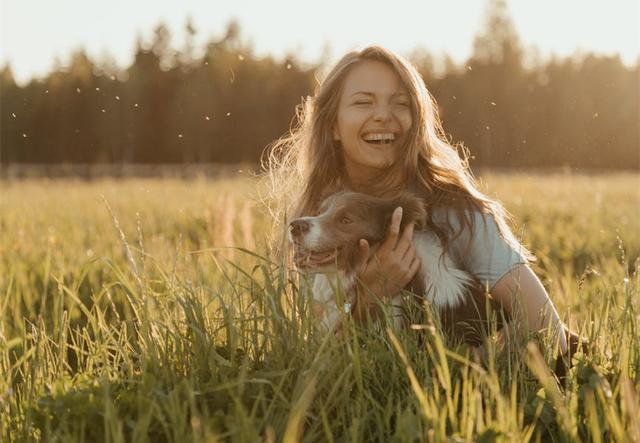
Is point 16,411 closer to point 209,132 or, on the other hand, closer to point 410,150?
point 410,150

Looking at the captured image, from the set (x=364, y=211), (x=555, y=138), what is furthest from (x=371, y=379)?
(x=555, y=138)

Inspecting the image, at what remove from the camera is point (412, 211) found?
358 centimetres

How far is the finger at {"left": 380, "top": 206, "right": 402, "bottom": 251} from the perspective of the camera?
3.43 m

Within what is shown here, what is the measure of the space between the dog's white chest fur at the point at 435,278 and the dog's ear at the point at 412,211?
0.21 ft

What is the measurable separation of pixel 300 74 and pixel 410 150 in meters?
46.4

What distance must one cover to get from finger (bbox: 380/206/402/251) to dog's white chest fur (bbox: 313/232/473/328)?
0.16 metres

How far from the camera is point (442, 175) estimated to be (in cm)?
407

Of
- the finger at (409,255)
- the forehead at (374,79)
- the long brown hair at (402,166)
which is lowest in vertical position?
the finger at (409,255)

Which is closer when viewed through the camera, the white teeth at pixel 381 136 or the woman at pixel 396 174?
the woman at pixel 396 174

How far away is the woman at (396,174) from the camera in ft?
11.5

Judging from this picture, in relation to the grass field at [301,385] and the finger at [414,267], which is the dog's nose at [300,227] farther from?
the finger at [414,267]

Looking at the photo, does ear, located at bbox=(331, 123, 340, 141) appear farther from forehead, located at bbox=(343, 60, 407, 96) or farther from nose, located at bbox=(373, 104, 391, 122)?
nose, located at bbox=(373, 104, 391, 122)

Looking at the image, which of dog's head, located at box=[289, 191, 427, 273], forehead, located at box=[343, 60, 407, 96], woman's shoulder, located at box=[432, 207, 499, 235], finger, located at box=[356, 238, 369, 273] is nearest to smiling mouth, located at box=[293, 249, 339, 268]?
dog's head, located at box=[289, 191, 427, 273]

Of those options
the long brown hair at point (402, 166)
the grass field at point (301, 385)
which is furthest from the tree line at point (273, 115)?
the grass field at point (301, 385)
